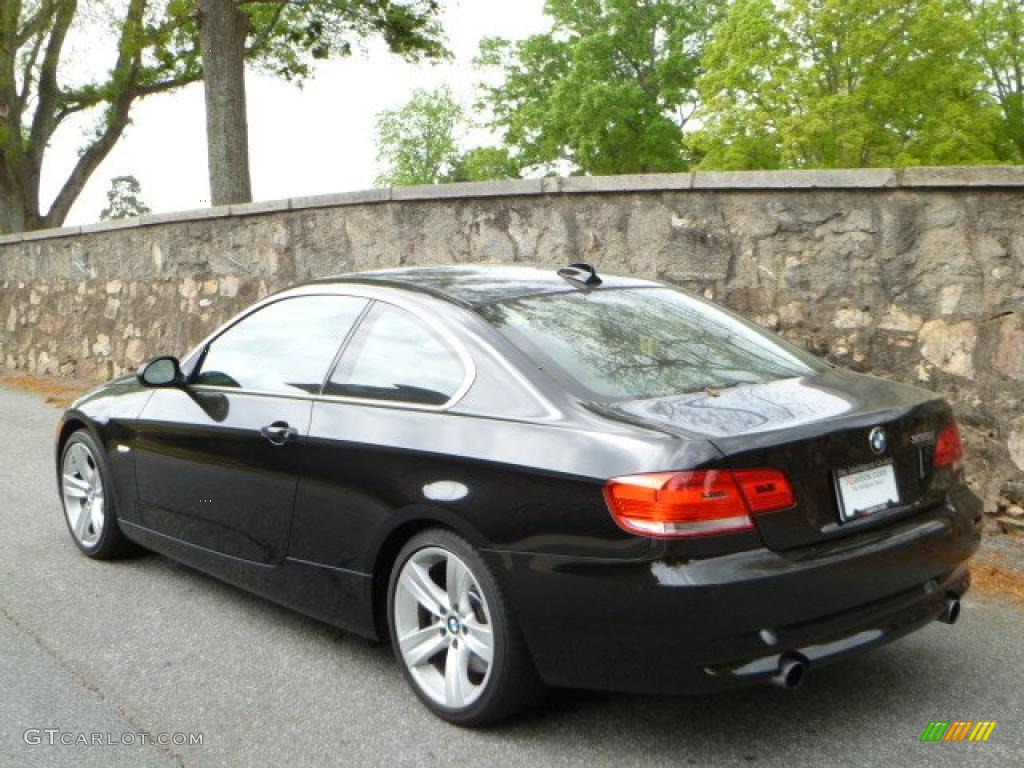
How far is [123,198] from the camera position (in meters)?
101

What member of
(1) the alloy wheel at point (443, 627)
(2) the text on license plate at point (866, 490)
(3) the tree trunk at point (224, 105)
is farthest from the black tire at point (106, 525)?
(3) the tree trunk at point (224, 105)

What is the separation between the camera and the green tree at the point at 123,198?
100 m

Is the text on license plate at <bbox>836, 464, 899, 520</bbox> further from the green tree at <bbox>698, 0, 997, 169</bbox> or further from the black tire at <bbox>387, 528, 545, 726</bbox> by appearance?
the green tree at <bbox>698, 0, 997, 169</bbox>

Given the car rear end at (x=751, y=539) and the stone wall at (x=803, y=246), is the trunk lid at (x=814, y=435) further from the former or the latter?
the stone wall at (x=803, y=246)

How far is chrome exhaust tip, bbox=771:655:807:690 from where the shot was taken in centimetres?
320

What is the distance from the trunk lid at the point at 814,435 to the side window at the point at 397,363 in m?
0.69

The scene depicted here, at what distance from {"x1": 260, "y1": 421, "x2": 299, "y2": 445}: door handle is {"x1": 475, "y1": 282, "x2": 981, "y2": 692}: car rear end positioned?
95 centimetres

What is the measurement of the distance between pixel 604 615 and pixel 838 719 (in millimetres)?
897

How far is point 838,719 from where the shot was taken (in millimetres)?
3621

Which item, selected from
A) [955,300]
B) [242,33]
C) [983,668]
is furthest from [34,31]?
[983,668]

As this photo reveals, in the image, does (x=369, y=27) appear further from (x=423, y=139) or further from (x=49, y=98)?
(x=423, y=139)

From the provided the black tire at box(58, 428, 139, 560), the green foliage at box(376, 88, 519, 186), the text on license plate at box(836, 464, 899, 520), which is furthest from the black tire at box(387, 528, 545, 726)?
the green foliage at box(376, 88, 519, 186)

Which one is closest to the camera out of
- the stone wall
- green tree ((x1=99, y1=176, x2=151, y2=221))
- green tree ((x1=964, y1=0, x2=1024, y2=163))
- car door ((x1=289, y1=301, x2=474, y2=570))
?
car door ((x1=289, y1=301, x2=474, y2=570))

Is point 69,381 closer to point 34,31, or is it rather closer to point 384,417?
point 384,417
